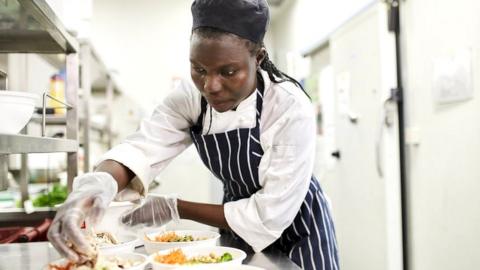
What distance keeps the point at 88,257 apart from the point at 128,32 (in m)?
4.65

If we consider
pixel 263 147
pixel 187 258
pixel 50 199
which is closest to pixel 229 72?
pixel 263 147

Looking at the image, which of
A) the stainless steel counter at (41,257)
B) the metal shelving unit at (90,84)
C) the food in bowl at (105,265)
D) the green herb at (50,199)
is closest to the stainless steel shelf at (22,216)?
the green herb at (50,199)

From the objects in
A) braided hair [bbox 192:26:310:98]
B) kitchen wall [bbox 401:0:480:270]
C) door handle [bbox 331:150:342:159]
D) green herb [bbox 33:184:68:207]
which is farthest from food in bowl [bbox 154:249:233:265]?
door handle [bbox 331:150:342:159]

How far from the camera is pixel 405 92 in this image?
256 cm

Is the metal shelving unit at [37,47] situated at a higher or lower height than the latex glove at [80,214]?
higher

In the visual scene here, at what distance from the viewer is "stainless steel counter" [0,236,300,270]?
110 centimetres

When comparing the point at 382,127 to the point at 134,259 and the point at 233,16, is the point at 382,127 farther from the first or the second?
the point at 134,259

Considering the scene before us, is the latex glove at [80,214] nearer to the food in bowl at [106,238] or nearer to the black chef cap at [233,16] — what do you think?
the food in bowl at [106,238]

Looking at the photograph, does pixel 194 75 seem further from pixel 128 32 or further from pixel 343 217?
pixel 128 32

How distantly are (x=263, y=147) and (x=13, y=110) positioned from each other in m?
0.62

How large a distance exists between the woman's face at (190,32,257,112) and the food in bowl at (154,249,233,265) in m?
0.38

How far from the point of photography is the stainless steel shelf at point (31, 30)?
3.69 feet

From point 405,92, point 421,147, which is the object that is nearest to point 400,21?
point 405,92

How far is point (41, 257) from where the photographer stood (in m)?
1.22
